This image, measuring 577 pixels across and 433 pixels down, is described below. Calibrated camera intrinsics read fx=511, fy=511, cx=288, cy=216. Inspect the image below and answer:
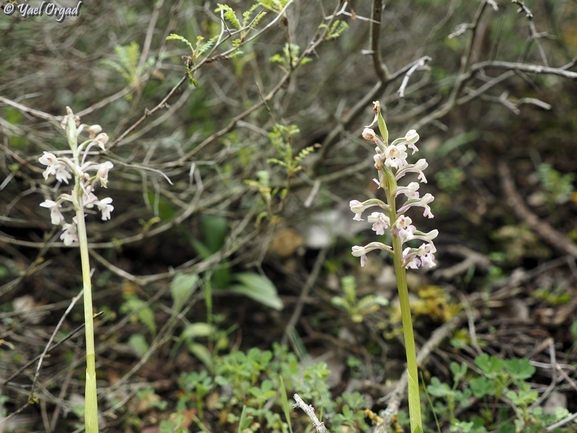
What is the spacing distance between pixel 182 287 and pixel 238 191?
23.2 inches

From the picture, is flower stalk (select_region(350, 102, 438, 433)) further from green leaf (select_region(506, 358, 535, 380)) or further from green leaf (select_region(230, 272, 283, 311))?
green leaf (select_region(230, 272, 283, 311))

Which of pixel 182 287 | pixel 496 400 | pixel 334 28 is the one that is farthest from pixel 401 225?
pixel 182 287

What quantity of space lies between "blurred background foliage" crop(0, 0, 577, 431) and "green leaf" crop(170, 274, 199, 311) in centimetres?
1

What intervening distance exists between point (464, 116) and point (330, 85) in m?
1.43

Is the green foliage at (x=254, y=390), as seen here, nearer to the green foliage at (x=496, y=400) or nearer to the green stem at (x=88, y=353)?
the green foliage at (x=496, y=400)

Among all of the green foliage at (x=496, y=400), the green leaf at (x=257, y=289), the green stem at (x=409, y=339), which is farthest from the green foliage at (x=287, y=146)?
the green foliage at (x=496, y=400)

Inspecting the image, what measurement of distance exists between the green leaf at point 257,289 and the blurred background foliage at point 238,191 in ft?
0.04

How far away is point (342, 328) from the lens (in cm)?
273

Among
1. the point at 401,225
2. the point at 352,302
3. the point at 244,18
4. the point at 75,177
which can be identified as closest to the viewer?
the point at 401,225

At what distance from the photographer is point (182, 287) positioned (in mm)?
2711

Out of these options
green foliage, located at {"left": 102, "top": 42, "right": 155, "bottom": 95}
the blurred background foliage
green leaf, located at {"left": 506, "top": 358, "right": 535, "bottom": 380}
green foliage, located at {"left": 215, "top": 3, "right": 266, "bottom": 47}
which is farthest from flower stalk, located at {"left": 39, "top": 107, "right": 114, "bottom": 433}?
Result: green leaf, located at {"left": 506, "top": 358, "right": 535, "bottom": 380}

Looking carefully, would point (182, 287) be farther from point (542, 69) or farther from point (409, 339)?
point (542, 69)

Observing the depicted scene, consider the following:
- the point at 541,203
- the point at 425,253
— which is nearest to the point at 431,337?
the point at 425,253

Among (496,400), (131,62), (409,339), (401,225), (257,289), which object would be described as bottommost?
(496,400)
